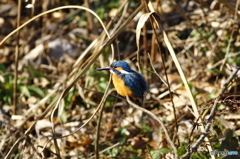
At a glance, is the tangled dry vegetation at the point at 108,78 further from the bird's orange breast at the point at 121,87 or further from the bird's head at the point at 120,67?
the bird's orange breast at the point at 121,87

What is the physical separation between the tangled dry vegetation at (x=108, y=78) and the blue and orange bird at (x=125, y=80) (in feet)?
0.34

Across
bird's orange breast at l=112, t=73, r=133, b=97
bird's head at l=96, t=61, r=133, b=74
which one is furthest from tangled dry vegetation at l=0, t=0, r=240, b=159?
bird's orange breast at l=112, t=73, r=133, b=97

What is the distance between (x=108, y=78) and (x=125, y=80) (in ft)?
6.83

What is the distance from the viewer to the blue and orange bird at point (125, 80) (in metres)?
3.64

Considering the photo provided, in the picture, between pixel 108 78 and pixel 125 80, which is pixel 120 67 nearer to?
pixel 125 80

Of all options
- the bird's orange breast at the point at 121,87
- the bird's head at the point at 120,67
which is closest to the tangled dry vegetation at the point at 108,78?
the bird's head at the point at 120,67

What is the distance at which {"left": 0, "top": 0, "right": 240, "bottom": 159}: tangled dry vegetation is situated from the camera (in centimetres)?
438

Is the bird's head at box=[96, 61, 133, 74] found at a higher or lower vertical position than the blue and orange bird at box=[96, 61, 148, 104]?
higher

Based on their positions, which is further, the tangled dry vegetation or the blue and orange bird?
the tangled dry vegetation

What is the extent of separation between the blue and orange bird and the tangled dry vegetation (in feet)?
0.34

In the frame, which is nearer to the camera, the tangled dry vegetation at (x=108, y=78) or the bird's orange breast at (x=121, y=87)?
the bird's orange breast at (x=121, y=87)

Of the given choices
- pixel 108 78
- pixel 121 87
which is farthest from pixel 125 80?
pixel 108 78

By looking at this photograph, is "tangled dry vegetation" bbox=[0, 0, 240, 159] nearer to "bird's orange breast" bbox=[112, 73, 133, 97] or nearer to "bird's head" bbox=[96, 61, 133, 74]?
"bird's head" bbox=[96, 61, 133, 74]

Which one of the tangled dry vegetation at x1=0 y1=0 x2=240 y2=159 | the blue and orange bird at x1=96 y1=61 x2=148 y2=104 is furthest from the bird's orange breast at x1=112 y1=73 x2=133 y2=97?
the tangled dry vegetation at x1=0 y1=0 x2=240 y2=159
